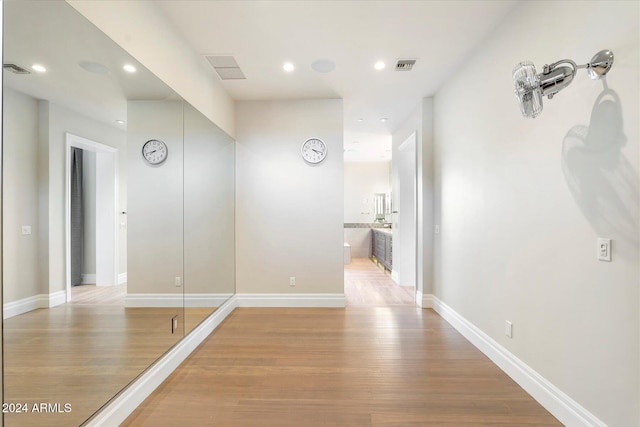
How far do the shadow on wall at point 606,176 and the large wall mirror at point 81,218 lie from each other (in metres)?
2.67

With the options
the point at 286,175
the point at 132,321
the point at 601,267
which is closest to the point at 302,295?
the point at 286,175

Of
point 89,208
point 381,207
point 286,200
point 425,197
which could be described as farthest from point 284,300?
point 381,207

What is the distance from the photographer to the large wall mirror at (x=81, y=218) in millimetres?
1244

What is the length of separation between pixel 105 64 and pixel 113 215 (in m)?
0.87

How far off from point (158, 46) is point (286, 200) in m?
2.27

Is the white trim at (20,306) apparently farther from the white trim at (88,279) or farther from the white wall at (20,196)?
the white trim at (88,279)

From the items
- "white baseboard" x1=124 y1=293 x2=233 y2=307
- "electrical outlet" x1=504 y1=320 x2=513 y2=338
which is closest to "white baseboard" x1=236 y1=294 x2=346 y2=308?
"white baseboard" x1=124 y1=293 x2=233 y2=307

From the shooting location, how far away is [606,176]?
1564mm

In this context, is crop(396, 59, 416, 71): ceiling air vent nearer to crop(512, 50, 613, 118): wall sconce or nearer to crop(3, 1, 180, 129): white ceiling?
crop(512, 50, 613, 118): wall sconce

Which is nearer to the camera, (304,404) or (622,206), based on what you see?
(622,206)

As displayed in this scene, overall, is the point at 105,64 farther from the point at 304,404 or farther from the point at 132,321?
the point at 304,404

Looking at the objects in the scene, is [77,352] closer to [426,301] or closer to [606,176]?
[606,176]

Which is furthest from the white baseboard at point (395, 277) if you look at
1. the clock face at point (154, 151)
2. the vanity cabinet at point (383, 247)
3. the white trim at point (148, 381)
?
the clock face at point (154, 151)

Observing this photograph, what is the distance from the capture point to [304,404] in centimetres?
201
